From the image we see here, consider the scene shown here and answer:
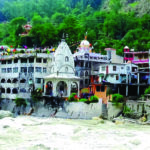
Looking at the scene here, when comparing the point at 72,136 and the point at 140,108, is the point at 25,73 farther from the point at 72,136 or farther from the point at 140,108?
the point at 72,136

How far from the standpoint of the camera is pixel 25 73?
62812mm

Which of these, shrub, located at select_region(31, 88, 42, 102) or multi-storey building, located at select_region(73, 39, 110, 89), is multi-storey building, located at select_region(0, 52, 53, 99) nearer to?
shrub, located at select_region(31, 88, 42, 102)

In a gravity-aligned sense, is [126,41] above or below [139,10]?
below

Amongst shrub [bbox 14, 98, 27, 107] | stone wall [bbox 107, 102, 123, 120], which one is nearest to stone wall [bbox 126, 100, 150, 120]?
stone wall [bbox 107, 102, 123, 120]

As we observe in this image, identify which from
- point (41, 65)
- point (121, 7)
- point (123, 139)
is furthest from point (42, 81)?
point (121, 7)

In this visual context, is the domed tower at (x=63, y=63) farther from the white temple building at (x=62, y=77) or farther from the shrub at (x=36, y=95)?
the shrub at (x=36, y=95)

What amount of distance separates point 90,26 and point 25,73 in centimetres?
4453

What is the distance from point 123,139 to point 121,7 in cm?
9250

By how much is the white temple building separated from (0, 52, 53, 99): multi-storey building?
10.5ft

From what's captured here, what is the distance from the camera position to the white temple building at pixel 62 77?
58062 millimetres

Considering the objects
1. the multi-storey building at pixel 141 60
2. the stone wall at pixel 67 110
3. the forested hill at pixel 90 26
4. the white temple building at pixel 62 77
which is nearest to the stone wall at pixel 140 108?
the stone wall at pixel 67 110

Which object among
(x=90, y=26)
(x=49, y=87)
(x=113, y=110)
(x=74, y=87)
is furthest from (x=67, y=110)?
(x=90, y=26)

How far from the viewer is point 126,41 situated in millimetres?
83875

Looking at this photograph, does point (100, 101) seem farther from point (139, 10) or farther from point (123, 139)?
point (139, 10)
